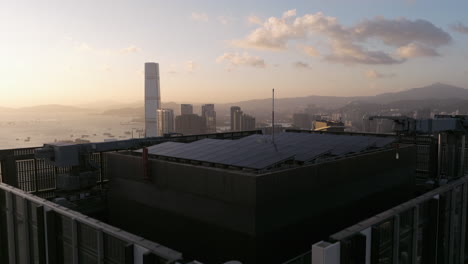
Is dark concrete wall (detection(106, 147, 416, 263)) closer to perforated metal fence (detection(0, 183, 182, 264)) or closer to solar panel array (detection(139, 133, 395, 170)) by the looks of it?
solar panel array (detection(139, 133, 395, 170))

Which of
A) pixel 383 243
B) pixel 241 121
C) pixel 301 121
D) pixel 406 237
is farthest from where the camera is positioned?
pixel 301 121

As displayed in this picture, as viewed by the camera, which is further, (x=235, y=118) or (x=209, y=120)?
(x=209, y=120)

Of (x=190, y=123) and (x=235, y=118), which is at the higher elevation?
(x=235, y=118)

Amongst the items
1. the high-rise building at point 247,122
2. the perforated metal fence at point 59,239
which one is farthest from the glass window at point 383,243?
the high-rise building at point 247,122

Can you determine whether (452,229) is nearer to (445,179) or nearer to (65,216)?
(445,179)

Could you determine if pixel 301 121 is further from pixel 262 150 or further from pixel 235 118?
pixel 262 150

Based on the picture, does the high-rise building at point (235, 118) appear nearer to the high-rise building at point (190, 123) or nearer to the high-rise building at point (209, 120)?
the high-rise building at point (190, 123)

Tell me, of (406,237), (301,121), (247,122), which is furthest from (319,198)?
(301,121)
